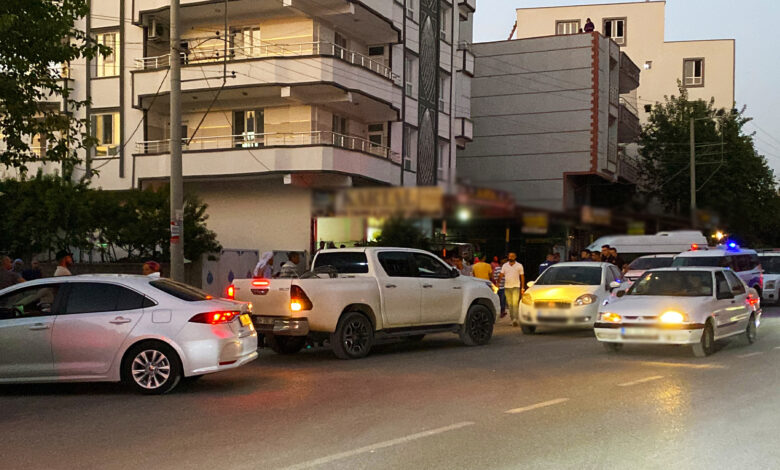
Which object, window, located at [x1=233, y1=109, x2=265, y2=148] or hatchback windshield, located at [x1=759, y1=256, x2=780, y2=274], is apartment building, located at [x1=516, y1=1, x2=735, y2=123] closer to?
hatchback windshield, located at [x1=759, y1=256, x2=780, y2=274]

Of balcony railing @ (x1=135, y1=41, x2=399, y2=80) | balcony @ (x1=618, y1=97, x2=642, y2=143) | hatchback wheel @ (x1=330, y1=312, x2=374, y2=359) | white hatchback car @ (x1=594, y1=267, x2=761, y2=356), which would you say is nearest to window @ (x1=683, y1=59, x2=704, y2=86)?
balcony @ (x1=618, y1=97, x2=642, y2=143)

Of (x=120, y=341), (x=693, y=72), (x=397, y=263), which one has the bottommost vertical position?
(x=120, y=341)

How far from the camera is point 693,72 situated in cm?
7338

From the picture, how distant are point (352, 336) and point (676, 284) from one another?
581 centimetres

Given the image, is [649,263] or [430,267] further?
[649,263]

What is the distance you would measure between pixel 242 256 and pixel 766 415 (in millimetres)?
19736

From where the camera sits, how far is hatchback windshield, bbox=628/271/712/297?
1512 cm

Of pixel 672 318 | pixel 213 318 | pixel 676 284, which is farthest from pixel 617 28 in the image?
pixel 213 318

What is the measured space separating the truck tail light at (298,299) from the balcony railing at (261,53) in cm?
1611

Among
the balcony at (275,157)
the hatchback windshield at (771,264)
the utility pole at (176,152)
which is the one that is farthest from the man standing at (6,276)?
the hatchback windshield at (771,264)

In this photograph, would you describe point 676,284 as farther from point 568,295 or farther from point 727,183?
point 727,183

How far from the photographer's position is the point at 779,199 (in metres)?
9.55

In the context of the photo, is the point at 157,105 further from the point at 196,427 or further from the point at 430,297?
the point at 196,427

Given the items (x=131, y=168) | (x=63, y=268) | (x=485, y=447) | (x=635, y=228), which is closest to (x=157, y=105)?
(x=131, y=168)
